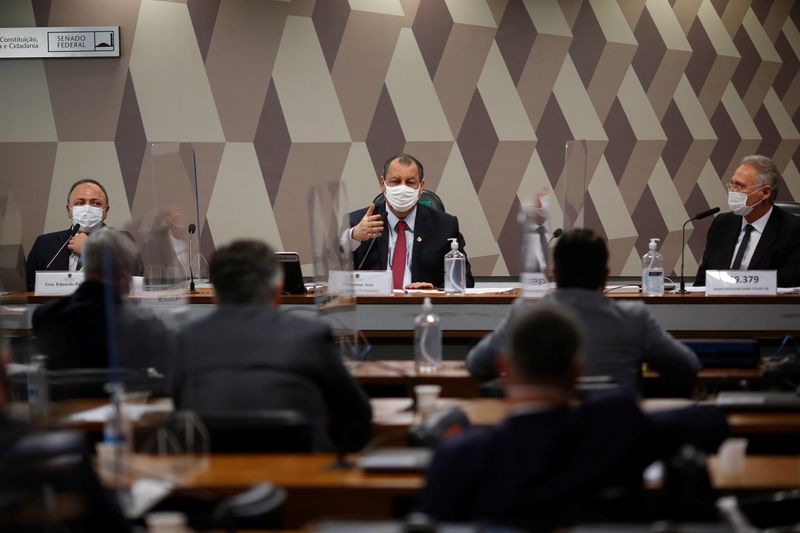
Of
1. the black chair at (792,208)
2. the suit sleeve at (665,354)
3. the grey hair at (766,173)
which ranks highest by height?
the grey hair at (766,173)

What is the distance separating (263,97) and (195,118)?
490 mm

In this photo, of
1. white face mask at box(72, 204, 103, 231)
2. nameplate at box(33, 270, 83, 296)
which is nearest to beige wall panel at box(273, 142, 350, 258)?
white face mask at box(72, 204, 103, 231)

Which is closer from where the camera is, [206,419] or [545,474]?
[545,474]

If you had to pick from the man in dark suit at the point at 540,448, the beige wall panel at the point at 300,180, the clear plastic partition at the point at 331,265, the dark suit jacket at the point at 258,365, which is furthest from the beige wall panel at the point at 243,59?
the man in dark suit at the point at 540,448

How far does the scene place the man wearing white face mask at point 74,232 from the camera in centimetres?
554

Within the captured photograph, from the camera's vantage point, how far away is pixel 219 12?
6625 millimetres

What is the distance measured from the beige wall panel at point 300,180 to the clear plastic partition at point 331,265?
293 centimetres

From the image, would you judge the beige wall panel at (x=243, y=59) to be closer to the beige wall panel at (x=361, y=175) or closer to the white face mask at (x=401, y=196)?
the beige wall panel at (x=361, y=175)

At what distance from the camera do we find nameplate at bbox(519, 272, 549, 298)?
3.29m

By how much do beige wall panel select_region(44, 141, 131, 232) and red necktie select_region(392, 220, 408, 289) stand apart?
226cm

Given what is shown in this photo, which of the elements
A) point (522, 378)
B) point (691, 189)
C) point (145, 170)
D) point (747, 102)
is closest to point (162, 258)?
point (522, 378)

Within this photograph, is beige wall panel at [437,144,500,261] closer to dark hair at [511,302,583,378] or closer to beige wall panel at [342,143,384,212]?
beige wall panel at [342,143,384,212]

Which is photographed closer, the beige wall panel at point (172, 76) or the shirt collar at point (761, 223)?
the shirt collar at point (761, 223)

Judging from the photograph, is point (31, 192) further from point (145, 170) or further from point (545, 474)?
point (545, 474)
